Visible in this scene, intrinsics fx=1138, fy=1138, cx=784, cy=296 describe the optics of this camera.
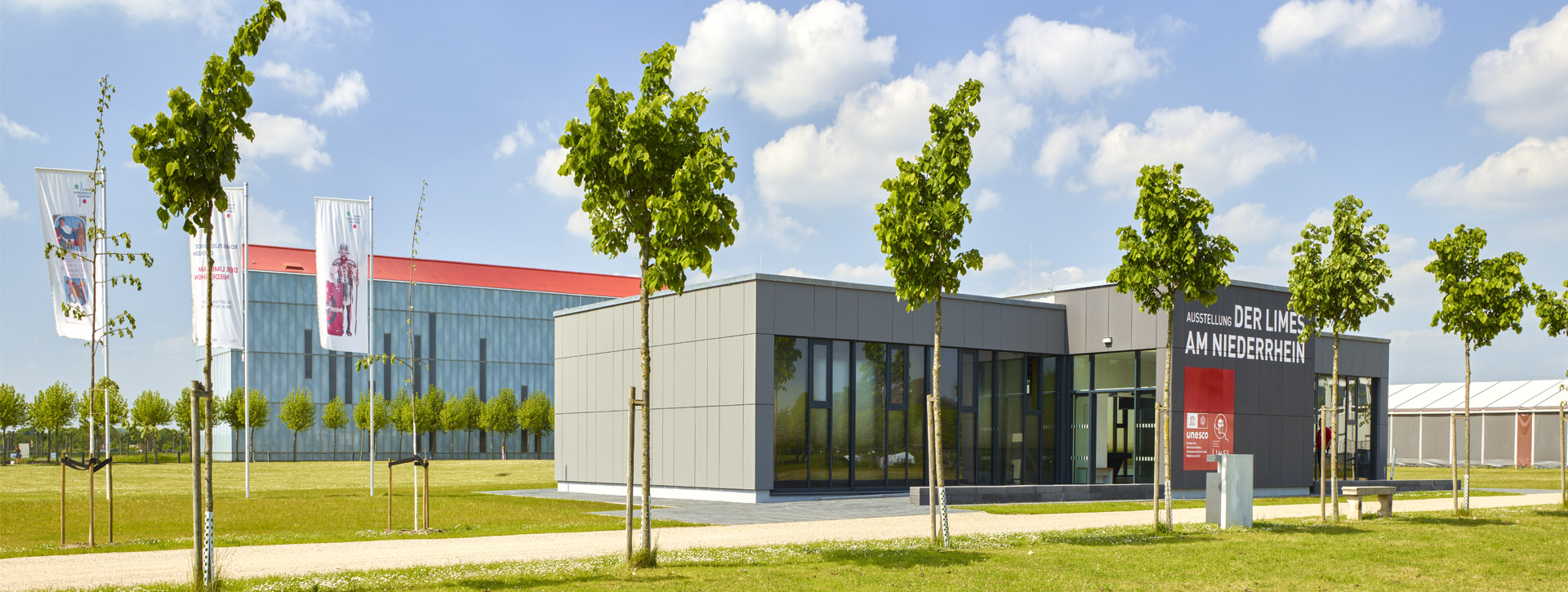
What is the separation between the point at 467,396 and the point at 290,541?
71121mm

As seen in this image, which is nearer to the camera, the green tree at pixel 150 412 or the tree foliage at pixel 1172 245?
the tree foliage at pixel 1172 245

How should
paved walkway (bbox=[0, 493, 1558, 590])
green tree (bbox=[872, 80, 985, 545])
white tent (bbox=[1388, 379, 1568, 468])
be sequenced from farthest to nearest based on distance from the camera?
white tent (bbox=[1388, 379, 1568, 468]), green tree (bbox=[872, 80, 985, 545]), paved walkway (bbox=[0, 493, 1558, 590])

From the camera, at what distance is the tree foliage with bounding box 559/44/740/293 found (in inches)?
492

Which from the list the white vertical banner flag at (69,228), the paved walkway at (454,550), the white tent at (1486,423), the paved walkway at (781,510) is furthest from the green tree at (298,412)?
the white tent at (1486,423)

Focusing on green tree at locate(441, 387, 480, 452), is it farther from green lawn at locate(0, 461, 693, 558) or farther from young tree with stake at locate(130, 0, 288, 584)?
young tree with stake at locate(130, 0, 288, 584)

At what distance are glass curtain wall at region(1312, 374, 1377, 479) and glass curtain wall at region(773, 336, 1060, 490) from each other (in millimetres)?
11831

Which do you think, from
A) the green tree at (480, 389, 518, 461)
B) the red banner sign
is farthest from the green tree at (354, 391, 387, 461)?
the red banner sign

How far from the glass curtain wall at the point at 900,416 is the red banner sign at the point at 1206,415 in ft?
12.1

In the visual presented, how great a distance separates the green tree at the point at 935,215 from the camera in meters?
15.2

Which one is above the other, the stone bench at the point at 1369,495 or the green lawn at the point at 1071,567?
the green lawn at the point at 1071,567

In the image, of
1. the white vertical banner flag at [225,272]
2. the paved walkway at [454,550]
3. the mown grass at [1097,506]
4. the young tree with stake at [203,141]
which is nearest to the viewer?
the young tree with stake at [203,141]

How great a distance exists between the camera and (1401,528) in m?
18.8

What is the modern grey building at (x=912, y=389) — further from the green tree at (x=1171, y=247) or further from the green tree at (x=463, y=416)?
the green tree at (x=463, y=416)

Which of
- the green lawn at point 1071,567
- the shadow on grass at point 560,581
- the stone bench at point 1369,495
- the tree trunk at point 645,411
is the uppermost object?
the tree trunk at point 645,411
